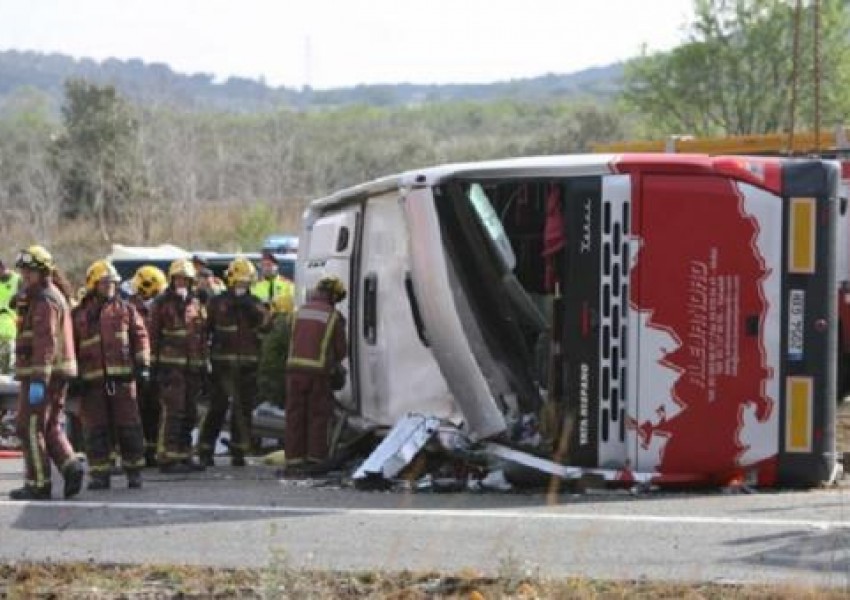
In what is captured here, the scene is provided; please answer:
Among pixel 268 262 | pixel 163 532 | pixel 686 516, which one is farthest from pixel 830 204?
pixel 268 262

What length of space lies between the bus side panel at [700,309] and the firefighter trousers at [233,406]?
426 centimetres

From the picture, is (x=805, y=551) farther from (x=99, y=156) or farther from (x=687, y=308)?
(x=99, y=156)

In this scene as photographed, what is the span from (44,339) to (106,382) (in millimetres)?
969

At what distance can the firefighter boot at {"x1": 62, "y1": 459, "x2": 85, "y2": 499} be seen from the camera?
1080 cm

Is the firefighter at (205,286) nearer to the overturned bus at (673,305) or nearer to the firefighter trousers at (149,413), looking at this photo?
the firefighter trousers at (149,413)

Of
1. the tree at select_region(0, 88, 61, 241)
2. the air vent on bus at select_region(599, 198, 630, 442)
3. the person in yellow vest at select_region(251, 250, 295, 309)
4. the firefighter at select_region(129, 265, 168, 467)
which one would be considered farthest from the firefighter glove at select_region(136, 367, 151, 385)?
the tree at select_region(0, 88, 61, 241)

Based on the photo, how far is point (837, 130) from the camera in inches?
644

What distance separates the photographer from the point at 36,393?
10.8m

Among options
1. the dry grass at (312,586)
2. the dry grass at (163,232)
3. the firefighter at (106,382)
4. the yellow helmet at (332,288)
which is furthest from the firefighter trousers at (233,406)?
the dry grass at (163,232)

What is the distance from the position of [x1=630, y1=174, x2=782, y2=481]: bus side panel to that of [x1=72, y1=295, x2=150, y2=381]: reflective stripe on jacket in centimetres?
365

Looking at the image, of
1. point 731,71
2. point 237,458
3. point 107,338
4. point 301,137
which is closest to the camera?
point 107,338

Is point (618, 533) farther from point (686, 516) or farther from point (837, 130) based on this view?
point (837, 130)

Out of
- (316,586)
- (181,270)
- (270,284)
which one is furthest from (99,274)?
(270,284)

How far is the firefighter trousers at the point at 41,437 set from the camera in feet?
35.5
